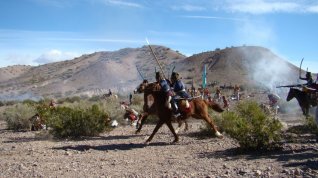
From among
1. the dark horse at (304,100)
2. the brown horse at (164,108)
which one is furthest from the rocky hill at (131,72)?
the brown horse at (164,108)

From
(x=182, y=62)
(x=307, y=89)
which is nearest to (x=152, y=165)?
(x=307, y=89)

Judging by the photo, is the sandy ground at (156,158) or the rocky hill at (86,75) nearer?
the sandy ground at (156,158)

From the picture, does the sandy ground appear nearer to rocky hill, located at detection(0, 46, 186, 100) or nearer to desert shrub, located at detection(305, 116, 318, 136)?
desert shrub, located at detection(305, 116, 318, 136)

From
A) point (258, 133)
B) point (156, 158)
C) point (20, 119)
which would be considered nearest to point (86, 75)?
point (20, 119)

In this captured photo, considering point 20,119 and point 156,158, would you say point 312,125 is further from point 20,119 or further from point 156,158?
point 20,119

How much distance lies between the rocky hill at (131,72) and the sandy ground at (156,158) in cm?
5373

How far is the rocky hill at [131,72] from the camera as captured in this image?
81812 mm

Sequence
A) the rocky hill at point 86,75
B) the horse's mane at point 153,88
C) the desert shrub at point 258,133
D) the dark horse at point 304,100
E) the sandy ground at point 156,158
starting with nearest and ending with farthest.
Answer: the sandy ground at point 156,158 → the desert shrub at point 258,133 → the horse's mane at point 153,88 → the dark horse at point 304,100 → the rocky hill at point 86,75

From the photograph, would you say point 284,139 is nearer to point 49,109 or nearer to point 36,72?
point 49,109

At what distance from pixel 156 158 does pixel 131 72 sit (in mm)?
91748

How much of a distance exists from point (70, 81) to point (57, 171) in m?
90.8

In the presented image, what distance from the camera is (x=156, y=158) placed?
1380 cm

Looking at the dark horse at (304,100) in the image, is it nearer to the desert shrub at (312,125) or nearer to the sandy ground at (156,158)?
the desert shrub at (312,125)

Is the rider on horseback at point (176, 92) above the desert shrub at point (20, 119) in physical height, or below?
above
